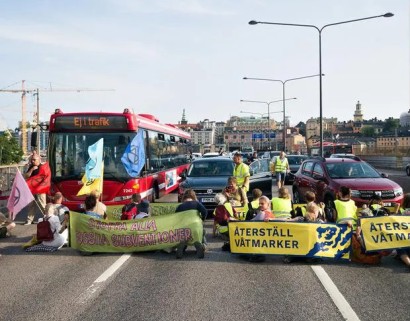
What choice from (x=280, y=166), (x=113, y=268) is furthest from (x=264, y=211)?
(x=280, y=166)

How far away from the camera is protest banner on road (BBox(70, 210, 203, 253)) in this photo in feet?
29.6

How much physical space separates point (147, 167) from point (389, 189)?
6521mm

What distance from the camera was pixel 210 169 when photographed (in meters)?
15.5

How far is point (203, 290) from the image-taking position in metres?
6.48

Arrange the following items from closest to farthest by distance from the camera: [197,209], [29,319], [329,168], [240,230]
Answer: [29,319] < [240,230] < [197,209] < [329,168]

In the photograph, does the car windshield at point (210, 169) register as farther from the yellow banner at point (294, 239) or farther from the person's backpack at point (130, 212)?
the yellow banner at point (294, 239)

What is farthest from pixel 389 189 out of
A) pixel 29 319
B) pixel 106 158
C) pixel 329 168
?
pixel 29 319

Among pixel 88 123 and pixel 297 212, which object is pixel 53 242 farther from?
pixel 297 212

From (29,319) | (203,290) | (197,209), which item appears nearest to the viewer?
(29,319)

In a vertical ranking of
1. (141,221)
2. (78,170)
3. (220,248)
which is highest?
(78,170)

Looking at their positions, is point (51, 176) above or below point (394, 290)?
above

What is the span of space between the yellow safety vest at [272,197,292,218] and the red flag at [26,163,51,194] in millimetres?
5927

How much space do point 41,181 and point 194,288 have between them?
23.7 feet

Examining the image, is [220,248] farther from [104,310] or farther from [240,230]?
[104,310]
